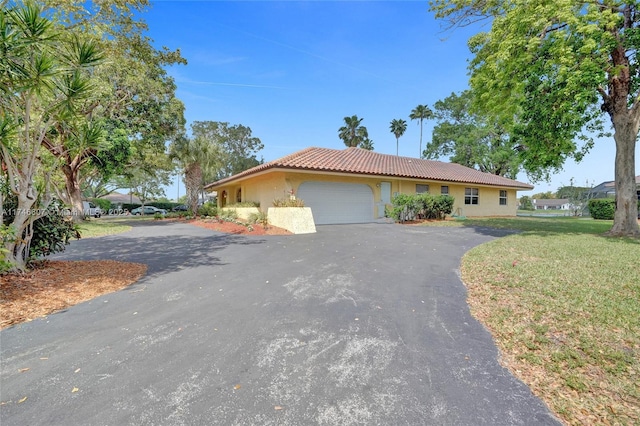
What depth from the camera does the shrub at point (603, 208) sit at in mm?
20781

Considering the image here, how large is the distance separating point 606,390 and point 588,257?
5.87 meters

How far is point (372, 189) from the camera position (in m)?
17.8

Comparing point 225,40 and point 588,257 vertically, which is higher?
point 225,40

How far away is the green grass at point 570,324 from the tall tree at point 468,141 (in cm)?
2863

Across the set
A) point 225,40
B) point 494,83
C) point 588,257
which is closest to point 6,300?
point 225,40

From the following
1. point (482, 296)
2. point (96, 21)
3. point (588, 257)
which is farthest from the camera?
point (96, 21)

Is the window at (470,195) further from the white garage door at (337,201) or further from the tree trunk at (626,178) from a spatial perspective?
the tree trunk at (626,178)

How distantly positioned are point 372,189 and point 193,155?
16.8m

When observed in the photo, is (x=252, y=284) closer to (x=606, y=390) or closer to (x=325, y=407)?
(x=325, y=407)

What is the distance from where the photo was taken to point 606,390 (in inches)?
98.8

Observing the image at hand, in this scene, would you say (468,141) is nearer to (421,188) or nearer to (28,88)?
(421,188)

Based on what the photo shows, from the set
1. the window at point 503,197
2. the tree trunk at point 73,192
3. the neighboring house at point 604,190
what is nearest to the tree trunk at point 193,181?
the tree trunk at point 73,192

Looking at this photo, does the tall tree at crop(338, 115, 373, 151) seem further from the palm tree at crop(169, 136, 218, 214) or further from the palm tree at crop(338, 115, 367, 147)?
the palm tree at crop(169, 136, 218, 214)

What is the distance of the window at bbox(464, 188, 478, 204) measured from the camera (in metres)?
23.2
